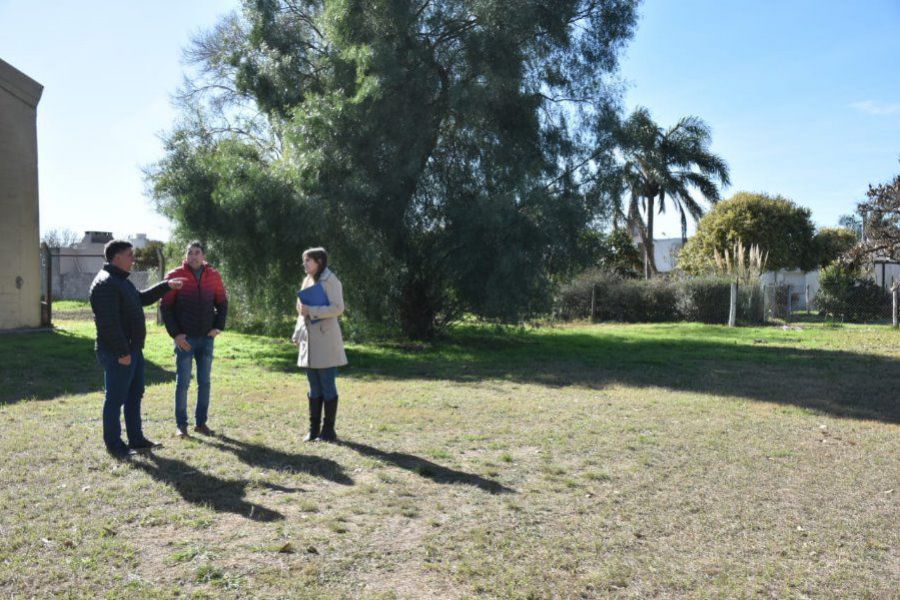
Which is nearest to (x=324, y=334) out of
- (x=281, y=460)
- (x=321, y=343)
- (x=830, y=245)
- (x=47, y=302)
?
(x=321, y=343)

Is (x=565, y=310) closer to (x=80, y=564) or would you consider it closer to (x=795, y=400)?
(x=795, y=400)

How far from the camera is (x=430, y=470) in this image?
6293 millimetres

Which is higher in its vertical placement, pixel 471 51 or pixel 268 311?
pixel 471 51

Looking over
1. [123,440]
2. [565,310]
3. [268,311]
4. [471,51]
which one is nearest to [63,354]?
[268,311]

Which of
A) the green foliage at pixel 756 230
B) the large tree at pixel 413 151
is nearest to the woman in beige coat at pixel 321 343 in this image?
the large tree at pixel 413 151

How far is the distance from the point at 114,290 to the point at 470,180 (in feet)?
36.6

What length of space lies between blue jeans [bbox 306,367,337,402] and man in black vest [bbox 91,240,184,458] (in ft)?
5.21

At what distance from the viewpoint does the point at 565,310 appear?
2744 cm

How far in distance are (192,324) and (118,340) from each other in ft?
3.60

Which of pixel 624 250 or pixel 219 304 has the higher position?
pixel 624 250

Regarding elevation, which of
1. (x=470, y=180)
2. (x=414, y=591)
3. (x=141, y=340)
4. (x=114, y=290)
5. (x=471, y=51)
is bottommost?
(x=414, y=591)

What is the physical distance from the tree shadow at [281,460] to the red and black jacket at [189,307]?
1.14m

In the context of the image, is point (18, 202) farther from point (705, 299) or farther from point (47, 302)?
point (705, 299)

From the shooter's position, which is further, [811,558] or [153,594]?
[811,558]
